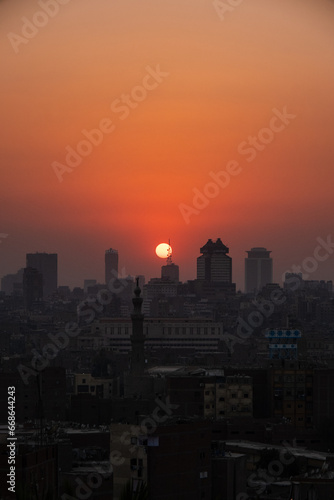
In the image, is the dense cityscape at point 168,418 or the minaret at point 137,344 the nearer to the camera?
the dense cityscape at point 168,418

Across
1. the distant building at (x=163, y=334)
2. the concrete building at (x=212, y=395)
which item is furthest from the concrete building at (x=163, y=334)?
the concrete building at (x=212, y=395)

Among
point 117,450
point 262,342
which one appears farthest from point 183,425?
point 262,342

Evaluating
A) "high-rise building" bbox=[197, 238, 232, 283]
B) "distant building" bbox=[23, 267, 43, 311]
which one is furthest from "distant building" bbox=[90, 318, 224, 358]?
"high-rise building" bbox=[197, 238, 232, 283]

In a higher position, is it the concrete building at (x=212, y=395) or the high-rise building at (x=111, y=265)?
the high-rise building at (x=111, y=265)

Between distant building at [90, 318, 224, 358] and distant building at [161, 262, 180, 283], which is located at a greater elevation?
distant building at [161, 262, 180, 283]

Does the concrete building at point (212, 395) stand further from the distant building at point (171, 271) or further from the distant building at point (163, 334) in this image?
the distant building at point (171, 271)

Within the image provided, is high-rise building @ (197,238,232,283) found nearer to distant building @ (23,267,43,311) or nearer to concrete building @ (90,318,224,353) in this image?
distant building @ (23,267,43,311)

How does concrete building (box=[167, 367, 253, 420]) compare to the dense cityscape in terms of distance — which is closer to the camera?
the dense cityscape
